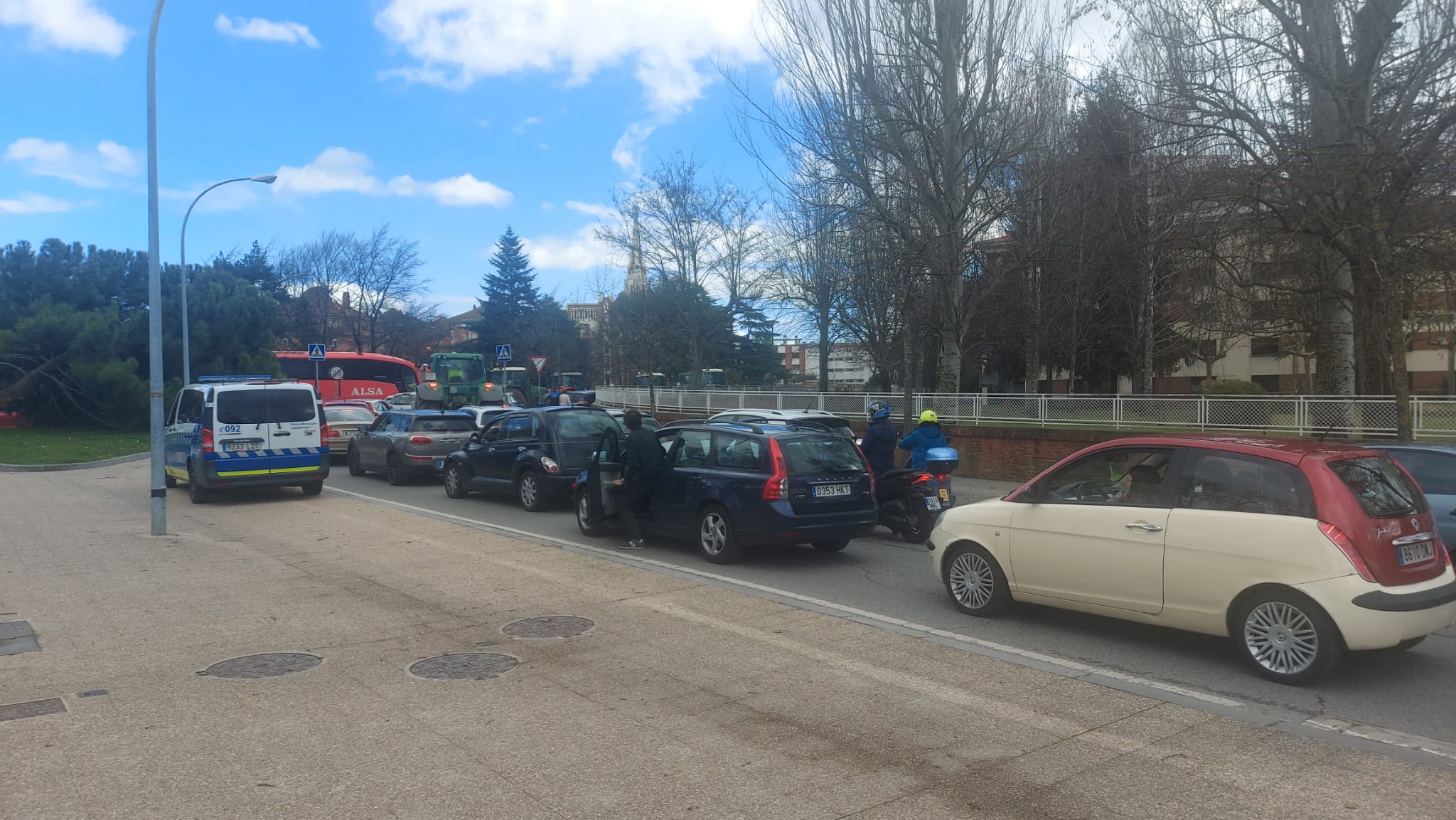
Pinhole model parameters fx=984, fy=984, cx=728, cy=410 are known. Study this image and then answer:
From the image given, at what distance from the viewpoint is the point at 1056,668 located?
661cm

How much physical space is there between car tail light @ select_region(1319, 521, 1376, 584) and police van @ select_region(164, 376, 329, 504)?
49.7ft

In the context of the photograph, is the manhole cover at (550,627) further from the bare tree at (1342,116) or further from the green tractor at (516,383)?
the green tractor at (516,383)

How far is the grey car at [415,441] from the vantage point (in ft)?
62.8

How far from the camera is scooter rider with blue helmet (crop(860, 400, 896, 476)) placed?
1283 centimetres

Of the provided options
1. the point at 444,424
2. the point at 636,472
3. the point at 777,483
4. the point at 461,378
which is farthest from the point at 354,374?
the point at 777,483

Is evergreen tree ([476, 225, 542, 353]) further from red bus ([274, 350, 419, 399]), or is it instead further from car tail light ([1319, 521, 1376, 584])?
car tail light ([1319, 521, 1376, 584])

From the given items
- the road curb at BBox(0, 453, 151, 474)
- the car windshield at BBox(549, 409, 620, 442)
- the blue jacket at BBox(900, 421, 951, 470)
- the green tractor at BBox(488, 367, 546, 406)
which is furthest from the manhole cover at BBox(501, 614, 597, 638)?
the green tractor at BBox(488, 367, 546, 406)

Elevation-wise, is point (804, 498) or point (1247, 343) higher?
point (1247, 343)

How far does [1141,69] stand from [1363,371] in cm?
807

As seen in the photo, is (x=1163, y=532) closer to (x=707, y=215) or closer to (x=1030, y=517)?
(x=1030, y=517)

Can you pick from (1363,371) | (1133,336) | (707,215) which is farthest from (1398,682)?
(707,215)

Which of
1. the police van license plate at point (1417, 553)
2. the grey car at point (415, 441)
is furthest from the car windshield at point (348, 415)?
the police van license plate at point (1417, 553)

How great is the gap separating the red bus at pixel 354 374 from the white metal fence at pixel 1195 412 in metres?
23.9

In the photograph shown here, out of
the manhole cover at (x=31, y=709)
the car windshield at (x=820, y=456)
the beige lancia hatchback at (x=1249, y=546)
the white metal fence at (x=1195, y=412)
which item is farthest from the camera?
the white metal fence at (x=1195, y=412)
